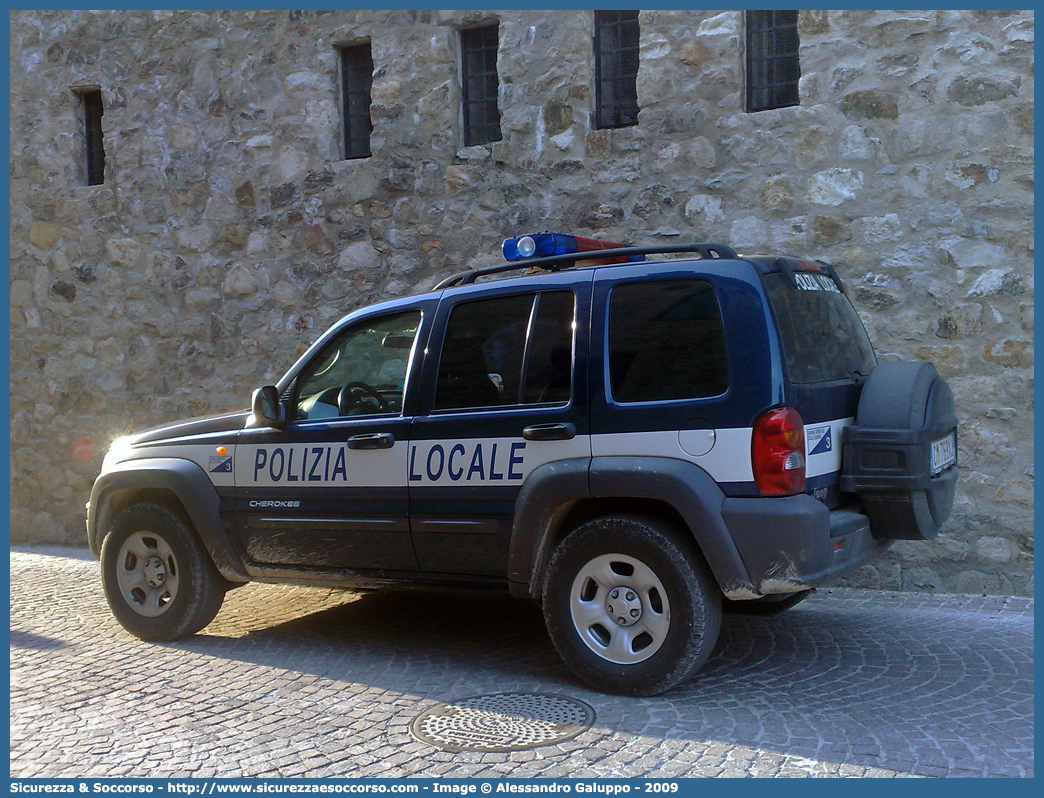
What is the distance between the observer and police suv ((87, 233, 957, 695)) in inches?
169

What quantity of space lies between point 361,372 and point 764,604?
2.38 meters

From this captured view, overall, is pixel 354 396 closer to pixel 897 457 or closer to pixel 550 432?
pixel 550 432

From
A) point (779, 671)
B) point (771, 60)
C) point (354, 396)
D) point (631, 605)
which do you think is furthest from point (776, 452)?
point (771, 60)

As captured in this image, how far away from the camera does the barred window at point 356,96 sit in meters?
8.99

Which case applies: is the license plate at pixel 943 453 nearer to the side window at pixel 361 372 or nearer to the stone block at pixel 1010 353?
the stone block at pixel 1010 353

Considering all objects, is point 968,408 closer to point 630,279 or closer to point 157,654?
point 630,279

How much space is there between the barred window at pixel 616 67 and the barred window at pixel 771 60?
2.82ft

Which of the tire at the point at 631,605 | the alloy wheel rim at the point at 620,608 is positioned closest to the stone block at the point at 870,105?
the tire at the point at 631,605

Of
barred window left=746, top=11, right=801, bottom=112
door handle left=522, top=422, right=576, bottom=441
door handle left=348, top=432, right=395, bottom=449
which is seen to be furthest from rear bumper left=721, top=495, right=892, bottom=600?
barred window left=746, top=11, right=801, bottom=112

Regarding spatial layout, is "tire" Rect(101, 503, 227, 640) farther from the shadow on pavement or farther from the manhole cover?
the manhole cover

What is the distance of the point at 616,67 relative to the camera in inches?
311

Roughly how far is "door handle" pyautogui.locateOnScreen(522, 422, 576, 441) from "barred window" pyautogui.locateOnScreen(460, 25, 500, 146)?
4.39 m

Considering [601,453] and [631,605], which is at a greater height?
[601,453]

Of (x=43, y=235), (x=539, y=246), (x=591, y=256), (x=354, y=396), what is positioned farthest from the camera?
(x=43, y=235)
